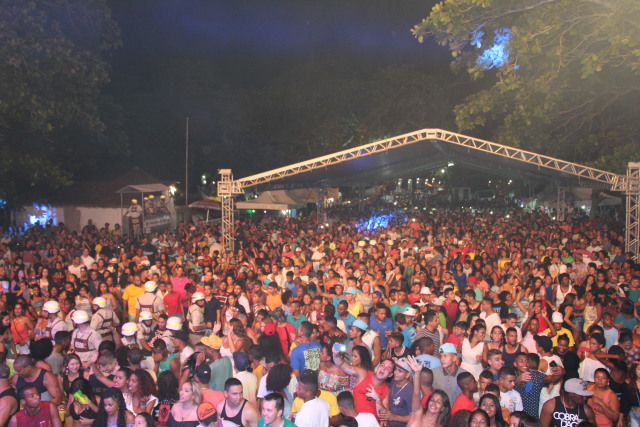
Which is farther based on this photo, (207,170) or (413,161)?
(207,170)

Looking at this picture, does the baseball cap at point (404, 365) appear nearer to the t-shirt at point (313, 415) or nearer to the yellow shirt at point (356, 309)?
the t-shirt at point (313, 415)

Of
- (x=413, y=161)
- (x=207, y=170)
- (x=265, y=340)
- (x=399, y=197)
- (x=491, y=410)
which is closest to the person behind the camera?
(x=491, y=410)

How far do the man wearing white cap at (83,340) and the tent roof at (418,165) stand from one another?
8.41 metres

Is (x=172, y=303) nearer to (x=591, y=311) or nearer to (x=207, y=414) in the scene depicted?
(x=207, y=414)

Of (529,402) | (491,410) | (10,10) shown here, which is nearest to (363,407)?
(491,410)

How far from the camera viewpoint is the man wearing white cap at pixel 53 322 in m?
7.06

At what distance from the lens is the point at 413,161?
2088 centimetres

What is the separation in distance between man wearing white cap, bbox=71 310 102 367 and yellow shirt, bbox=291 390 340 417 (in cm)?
288

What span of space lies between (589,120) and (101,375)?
15992 millimetres

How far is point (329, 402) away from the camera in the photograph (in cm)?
468

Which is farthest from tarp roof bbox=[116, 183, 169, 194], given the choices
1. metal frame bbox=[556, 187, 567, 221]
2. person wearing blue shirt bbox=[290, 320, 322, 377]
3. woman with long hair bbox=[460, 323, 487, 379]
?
woman with long hair bbox=[460, 323, 487, 379]

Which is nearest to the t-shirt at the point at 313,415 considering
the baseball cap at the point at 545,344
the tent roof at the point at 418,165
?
the baseball cap at the point at 545,344

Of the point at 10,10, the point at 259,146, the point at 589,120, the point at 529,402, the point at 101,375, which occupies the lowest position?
the point at 529,402

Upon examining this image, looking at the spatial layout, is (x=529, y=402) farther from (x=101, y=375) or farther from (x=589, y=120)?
(x=589, y=120)
